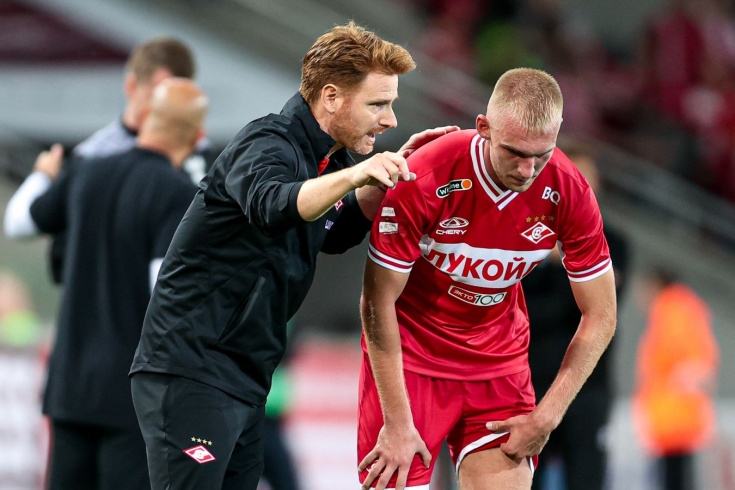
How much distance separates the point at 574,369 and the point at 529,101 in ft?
3.45

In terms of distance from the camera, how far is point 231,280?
3670 mm

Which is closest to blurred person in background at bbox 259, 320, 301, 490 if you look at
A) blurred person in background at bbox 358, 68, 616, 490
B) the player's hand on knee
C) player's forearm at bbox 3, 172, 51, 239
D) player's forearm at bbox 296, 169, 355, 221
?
player's forearm at bbox 3, 172, 51, 239

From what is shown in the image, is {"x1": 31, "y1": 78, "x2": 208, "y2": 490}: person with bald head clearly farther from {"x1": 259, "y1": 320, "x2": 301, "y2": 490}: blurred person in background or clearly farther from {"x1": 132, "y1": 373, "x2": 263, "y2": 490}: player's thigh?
{"x1": 259, "y1": 320, "x2": 301, "y2": 490}: blurred person in background

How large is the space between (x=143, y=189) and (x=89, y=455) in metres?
1.06

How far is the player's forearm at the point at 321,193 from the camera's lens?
125 inches

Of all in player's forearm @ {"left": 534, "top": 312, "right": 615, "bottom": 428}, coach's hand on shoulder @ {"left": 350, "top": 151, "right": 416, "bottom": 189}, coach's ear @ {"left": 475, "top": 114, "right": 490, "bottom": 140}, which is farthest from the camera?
player's forearm @ {"left": 534, "top": 312, "right": 615, "bottom": 428}

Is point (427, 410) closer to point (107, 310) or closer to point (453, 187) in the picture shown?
point (453, 187)

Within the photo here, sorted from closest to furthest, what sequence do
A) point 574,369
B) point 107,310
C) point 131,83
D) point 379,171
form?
point 379,171 → point 574,369 → point 107,310 → point 131,83

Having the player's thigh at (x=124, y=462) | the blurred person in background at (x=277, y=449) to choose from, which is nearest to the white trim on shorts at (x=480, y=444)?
the player's thigh at (x=124, y=462)

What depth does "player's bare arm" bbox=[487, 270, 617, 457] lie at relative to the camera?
14.0 feet

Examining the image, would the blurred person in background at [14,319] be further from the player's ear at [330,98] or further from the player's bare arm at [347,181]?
the player's bare arm at [347,181]

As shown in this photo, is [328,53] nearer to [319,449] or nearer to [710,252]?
[319,449]

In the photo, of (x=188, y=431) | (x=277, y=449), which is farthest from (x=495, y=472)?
(x=277, y=449)

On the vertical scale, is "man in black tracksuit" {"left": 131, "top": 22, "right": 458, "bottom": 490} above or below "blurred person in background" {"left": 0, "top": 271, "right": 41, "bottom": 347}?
above
